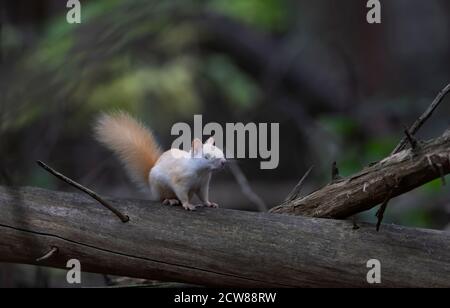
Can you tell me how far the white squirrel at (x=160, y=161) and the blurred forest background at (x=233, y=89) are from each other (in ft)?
4.32

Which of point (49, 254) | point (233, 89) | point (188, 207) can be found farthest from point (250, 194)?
point (233, 89)

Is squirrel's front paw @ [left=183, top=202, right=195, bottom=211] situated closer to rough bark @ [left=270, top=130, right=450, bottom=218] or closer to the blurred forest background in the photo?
rough bark @ [left=270, top=130, right=450, bottom=218]

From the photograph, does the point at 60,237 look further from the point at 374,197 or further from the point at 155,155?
the point at 374,197

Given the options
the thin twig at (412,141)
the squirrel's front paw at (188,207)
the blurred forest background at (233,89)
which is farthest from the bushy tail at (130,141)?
the blurred forest background at (233,89)

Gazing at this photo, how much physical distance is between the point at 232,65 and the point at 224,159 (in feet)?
17.3

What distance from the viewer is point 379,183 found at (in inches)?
→ 99.7

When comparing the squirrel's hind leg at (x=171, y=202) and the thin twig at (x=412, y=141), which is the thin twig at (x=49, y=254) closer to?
the squirrel's hind leg at (x=171, y=202)

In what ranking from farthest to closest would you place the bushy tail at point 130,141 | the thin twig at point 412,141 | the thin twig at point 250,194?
the thin twig at point 250,194
the bushy tail at point 130,141
the thin twig at point 412,141

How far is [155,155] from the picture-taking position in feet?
10.1

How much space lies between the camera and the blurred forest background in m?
5.04

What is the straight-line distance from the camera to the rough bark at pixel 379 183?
2406 mm

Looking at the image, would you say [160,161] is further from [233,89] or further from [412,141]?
[233,89]

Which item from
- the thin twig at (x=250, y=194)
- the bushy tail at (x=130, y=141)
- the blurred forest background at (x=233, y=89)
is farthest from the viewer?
the blurred forest background at (x=233, y=89)
